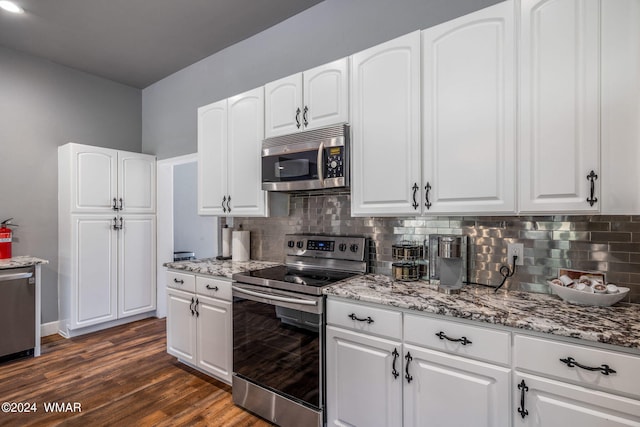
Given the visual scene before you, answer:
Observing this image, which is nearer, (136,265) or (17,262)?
(17,262)

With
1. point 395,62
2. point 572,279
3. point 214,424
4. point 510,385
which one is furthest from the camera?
point 214,424

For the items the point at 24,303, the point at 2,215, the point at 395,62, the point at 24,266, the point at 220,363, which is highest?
the point at 395,62

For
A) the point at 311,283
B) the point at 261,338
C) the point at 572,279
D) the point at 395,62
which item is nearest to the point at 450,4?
the point at 395,62

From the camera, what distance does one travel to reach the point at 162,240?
13.5 ft

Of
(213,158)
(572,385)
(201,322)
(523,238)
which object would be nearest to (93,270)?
(201,322)

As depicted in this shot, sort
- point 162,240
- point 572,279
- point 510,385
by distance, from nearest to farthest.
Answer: point 510,385 → point 572,279 → point 162,240

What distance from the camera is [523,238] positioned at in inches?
69.3

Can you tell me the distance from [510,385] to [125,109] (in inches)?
193

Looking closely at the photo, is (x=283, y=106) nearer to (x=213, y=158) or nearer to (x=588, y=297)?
(x=213, y=158)

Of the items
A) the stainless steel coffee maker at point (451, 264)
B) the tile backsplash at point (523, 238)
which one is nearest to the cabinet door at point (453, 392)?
the stainless steel coffee maker at point (451, 264)

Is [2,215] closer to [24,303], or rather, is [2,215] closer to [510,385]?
[24,303]

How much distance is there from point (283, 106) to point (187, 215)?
13.3 ft

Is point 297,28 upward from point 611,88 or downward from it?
upward

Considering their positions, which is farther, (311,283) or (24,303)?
(24,303)
